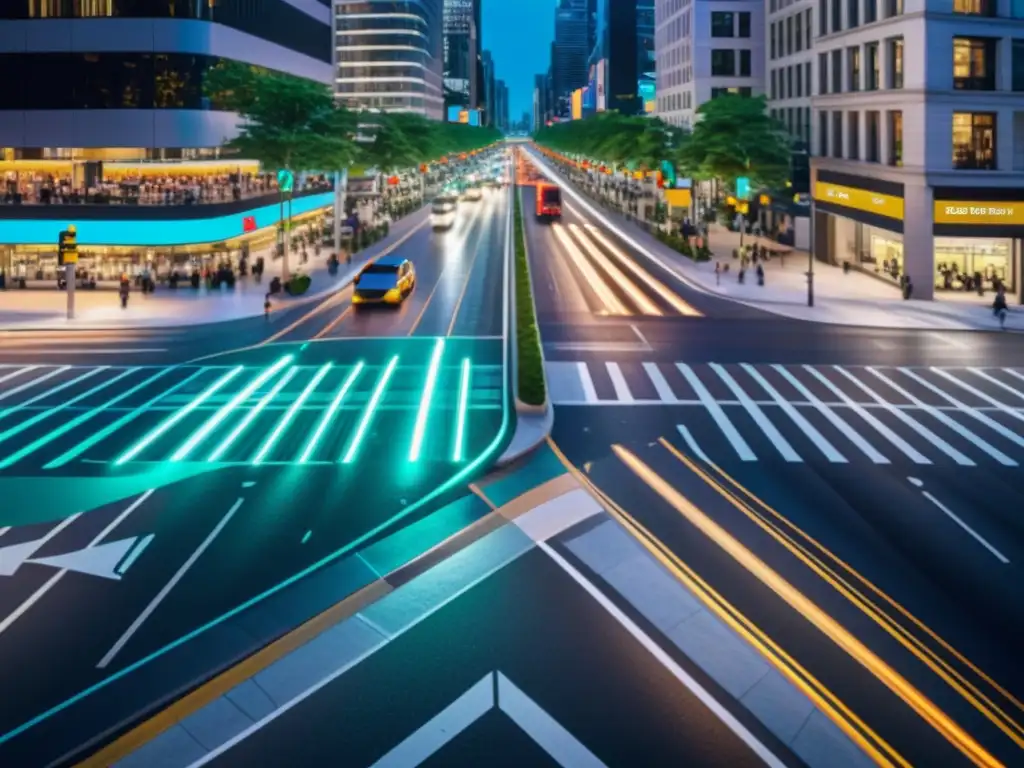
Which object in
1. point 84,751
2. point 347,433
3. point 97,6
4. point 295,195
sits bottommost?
point 84,751

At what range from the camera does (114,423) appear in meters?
26.6

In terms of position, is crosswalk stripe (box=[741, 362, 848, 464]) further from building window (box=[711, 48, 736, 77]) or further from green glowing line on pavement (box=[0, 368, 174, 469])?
building window (box=[711, 48, 736, 77])

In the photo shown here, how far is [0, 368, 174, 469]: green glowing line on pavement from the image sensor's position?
23.7 meters

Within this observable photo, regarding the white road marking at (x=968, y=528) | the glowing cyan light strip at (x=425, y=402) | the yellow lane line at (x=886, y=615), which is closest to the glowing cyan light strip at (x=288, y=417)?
the glowing cyan light strip at (x=425, y=402)

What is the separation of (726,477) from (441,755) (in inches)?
465

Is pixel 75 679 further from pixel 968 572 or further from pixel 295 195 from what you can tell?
pixel 295 195

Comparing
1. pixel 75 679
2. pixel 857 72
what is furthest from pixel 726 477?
pixel 857 72

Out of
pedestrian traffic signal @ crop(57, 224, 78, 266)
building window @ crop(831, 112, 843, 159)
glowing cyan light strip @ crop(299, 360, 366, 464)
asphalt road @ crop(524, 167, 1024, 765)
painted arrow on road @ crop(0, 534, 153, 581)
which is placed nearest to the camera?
asphalt road @ crop(524, 167, 1024, 765)

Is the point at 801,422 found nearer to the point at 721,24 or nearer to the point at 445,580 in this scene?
the point at 445,580

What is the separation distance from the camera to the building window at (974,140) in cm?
4766

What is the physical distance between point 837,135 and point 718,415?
1597 inches

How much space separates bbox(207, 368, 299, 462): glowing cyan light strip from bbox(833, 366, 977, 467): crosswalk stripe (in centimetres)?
1677

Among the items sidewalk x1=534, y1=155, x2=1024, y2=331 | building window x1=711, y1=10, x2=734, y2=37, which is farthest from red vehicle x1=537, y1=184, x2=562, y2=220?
sidewalk x1=534, y1=155, x2=1024, y2=331

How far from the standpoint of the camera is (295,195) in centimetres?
7394
